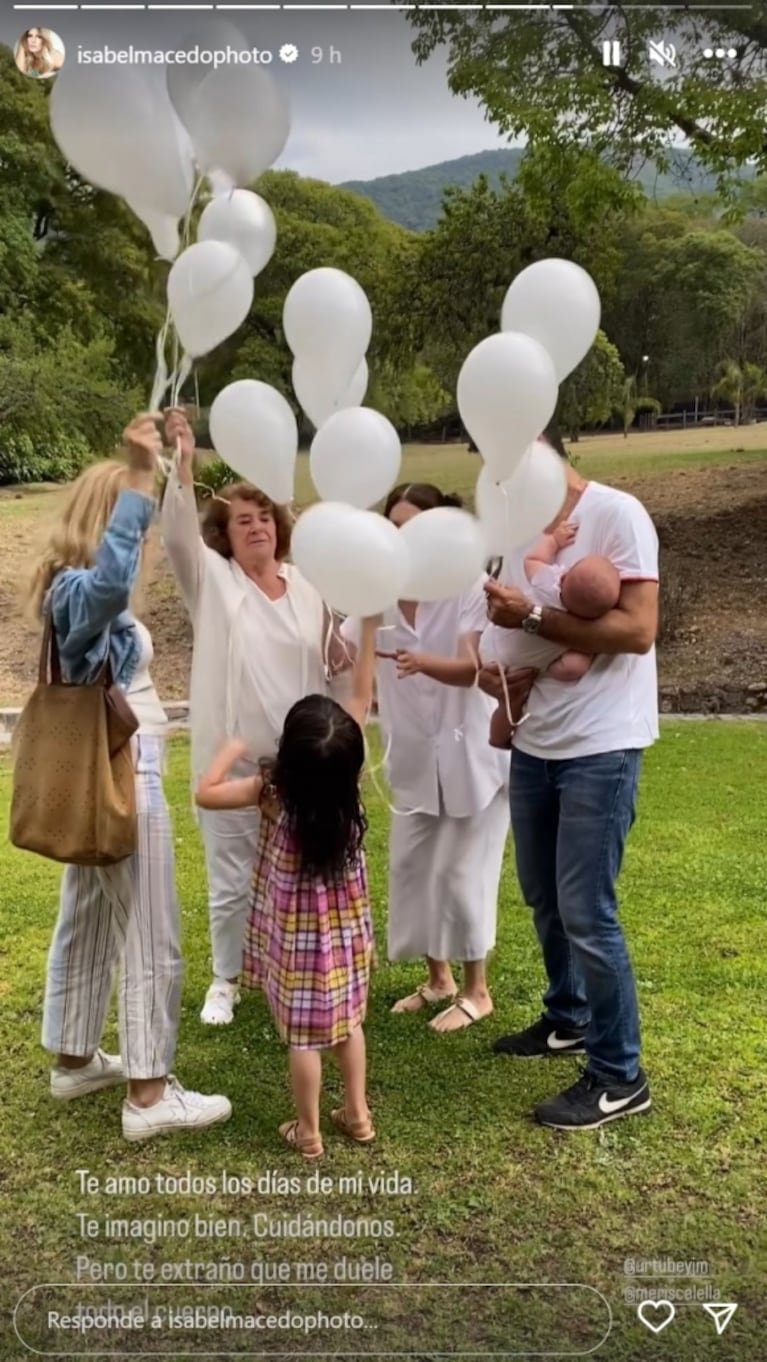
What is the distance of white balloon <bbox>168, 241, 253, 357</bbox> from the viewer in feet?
5.13

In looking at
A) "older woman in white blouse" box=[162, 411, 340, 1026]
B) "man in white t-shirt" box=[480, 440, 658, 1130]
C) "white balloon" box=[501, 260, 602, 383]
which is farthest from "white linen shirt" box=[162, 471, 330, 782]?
"white balloon" box=[501, 260, 602, 383]

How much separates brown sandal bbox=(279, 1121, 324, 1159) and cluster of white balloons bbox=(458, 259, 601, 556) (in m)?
1.00

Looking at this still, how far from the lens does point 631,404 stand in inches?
94.6

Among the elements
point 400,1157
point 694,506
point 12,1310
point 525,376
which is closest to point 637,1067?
point 400,1157

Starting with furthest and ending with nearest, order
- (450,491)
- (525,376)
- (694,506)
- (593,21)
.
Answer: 1. (694,506)
2. (450,491)
3. (593,21)
4. (525,376)

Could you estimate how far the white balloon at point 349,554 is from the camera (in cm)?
146

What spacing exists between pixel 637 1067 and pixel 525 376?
3.87 feet

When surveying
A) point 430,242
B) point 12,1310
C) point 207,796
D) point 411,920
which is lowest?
point 12,1310

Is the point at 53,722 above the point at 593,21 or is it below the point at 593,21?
below

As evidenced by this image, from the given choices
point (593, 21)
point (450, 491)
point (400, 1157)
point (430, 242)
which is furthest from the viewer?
point (430, 242)

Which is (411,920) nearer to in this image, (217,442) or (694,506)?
(217,442)

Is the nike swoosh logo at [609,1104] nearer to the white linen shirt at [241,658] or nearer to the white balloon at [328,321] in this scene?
the white linen shirt at [241,658]

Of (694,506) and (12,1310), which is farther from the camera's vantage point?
(694,506)

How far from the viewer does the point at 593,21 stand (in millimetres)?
1562
